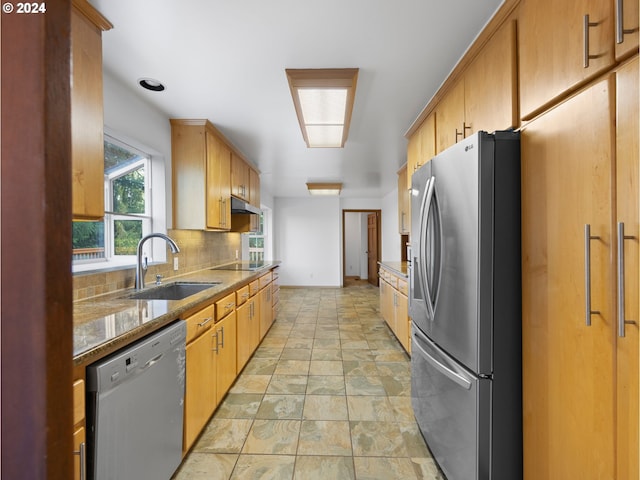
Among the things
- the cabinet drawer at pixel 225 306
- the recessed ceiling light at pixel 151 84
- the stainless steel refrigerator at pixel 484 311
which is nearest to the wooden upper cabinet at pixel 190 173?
the recessed ceiling light at pixel 151 84

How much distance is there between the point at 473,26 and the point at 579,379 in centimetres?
169

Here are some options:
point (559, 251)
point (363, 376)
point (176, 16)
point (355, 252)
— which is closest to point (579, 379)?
point (559, 251)

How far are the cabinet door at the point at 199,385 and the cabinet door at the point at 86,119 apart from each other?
947 mm

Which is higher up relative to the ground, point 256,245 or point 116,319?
point 256,245

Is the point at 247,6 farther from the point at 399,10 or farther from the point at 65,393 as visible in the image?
the point at 65,393

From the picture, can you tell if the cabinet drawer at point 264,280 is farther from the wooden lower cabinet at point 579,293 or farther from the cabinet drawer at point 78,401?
the wooden lower cabinet at point 579,293

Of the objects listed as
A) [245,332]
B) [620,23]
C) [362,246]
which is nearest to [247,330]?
[245,332]

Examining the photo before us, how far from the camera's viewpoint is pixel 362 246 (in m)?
9.25

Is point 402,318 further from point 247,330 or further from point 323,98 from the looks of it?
point 323,98

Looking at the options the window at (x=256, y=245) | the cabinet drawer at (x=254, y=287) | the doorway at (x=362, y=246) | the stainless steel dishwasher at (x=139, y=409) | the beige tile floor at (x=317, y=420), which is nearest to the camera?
the stainless steel dishwasher at (x=139, y=409)

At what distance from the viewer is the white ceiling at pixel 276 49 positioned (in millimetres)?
1432

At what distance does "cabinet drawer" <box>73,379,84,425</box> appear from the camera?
3.15ft

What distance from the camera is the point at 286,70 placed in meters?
1.92

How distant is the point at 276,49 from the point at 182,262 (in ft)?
7.01
